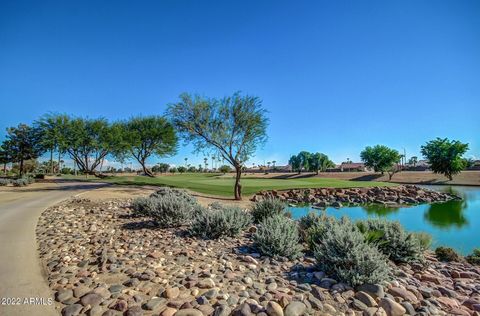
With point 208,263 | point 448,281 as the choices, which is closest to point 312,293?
point 208,263

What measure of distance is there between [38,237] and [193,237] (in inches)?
156

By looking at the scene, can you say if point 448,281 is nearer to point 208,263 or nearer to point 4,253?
point 208,263

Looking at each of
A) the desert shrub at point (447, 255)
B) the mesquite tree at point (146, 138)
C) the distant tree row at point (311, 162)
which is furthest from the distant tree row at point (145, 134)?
the distant tree row at point (311, 162)

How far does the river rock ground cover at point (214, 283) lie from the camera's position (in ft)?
11.1

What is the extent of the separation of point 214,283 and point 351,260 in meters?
2.26

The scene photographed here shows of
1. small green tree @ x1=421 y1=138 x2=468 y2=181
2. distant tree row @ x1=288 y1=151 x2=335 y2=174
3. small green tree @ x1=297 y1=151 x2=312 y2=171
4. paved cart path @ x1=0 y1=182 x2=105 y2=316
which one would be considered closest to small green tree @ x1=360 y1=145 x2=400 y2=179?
small green tree @ x1=421 y1=138 x2=468 y2=181

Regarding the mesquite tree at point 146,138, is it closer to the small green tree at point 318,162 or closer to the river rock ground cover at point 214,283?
the river rock ground cover at point 214,283

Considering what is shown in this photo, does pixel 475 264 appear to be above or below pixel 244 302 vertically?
below

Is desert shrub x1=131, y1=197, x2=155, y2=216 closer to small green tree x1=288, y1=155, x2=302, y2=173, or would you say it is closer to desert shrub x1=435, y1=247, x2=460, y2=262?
desert shrub x1=435, y1=247, x2=460, y2=262

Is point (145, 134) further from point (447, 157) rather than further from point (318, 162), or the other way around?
point (318, 162)

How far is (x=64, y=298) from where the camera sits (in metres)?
3.53

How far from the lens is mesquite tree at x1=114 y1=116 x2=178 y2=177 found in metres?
36.6

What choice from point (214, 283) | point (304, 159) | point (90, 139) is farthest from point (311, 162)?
point (214, 283)

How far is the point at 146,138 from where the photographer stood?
37.8 m
